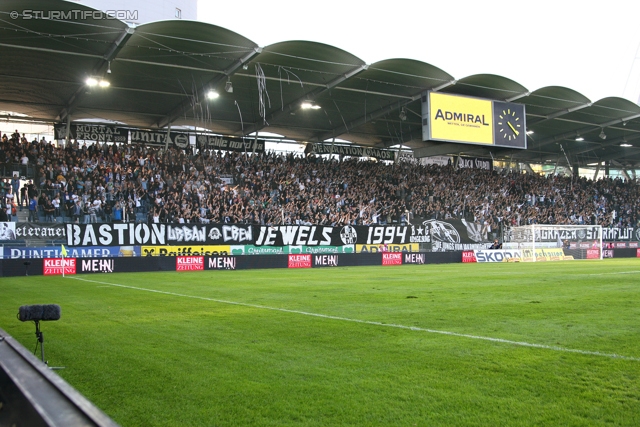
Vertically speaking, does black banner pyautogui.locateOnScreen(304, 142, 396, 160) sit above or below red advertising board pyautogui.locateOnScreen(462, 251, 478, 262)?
above

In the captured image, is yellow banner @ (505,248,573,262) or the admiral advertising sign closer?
the admiral advertising sign

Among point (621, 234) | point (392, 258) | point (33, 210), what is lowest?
point (392, 258)

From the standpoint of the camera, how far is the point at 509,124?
40.1 meters

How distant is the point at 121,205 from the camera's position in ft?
107

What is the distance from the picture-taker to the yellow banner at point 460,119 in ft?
122

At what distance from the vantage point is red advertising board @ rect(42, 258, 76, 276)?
26.9 m

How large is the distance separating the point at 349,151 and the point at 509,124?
15.5 meters

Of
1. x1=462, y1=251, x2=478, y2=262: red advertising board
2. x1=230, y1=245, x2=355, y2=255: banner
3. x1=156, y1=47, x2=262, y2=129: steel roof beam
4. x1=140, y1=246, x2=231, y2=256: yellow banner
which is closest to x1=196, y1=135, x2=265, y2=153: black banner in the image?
x1=156, y1=47, x2=262, y2=129: steel roof beam

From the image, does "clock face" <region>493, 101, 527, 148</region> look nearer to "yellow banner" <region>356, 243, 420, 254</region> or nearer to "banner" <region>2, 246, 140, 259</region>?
"yellow banner" <region>356, 243, 420, 254</region>

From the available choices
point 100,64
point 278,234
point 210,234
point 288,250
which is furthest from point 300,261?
point 100,64

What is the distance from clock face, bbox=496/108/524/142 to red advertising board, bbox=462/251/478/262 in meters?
8.24

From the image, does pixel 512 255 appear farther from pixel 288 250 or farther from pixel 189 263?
pixel 189 263

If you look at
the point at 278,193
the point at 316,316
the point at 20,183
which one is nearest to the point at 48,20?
the point at 20,183

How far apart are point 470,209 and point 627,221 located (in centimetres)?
1861
